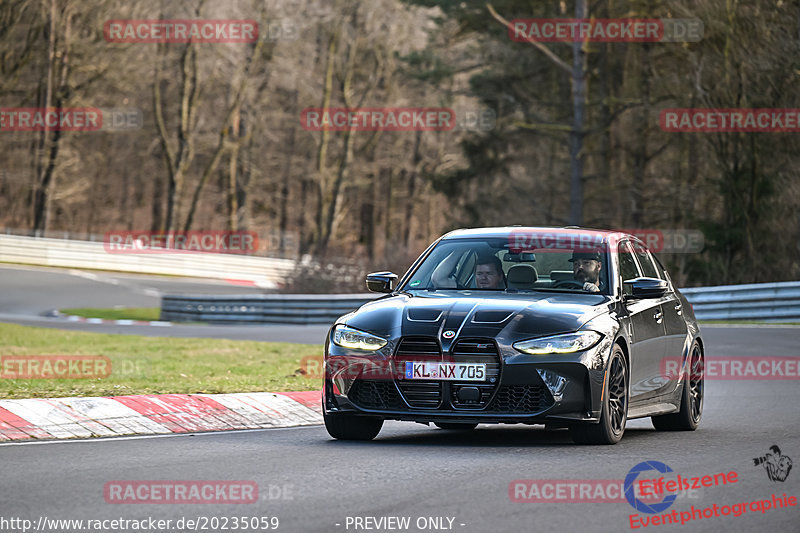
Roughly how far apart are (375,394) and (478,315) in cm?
91

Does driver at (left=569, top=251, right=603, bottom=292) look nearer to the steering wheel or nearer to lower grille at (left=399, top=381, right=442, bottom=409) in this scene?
the steering wheel

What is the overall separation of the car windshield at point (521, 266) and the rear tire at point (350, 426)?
122 cm

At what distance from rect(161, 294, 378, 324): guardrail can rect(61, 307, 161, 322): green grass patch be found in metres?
1.77

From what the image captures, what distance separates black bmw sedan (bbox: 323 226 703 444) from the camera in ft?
29.6

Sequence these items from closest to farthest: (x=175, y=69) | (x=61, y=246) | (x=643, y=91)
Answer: (x=643, y=91), (x=61, y=246), (x=175, y=69)

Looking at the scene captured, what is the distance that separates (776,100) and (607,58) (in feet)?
52.1

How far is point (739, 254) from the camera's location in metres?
33.3

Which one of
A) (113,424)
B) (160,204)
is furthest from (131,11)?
(113,424)

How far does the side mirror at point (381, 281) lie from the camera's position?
34.3 feet

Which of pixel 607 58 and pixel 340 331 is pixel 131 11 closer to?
pixel 607 58

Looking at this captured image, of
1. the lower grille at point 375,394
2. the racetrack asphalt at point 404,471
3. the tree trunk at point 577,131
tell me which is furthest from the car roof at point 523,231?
the tree trunk at point 577,131

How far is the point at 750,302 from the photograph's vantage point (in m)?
27.3

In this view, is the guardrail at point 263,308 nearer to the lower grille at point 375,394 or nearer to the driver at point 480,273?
the driver at point 480,273

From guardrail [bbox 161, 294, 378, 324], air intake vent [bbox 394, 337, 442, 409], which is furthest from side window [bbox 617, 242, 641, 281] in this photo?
guardrail [bbox 161, 294, 378, 324]
